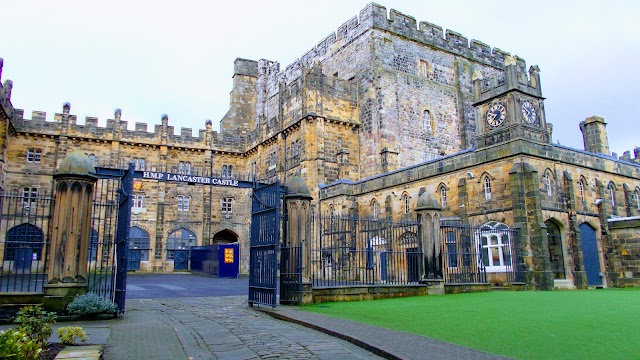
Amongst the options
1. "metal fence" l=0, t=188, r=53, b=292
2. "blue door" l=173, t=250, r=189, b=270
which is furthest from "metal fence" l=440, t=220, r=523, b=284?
"blue door" l=173, t=250, r=189, b=270

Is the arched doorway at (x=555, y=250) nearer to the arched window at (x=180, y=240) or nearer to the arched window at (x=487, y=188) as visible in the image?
the arched window at (x=487, y=188)

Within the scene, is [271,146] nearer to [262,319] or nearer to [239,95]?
[239,95]

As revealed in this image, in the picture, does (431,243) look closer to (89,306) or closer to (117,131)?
(89,306)

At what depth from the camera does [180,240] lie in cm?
3506

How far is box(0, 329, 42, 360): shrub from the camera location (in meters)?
4.52

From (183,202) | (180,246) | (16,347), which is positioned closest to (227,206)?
(183,202)

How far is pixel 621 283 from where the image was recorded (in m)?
19.1

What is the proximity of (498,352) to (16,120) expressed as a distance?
35.1m

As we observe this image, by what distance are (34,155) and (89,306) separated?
2781 cm

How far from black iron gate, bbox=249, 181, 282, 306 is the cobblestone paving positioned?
2.47 ft

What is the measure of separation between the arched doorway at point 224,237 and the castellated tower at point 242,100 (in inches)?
355

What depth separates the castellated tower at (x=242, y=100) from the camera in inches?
1665

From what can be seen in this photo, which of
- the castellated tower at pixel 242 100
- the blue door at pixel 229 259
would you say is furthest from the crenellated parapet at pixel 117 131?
the blue door at pixel 229 259

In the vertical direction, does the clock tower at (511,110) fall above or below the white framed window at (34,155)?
below
